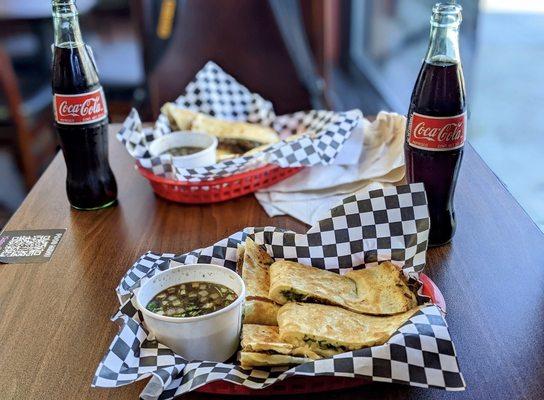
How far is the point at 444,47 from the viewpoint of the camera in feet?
3.59

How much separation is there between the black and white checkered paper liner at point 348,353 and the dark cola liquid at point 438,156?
0.52 feet

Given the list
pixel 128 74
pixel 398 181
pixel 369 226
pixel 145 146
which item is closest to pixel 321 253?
pixel 369 226

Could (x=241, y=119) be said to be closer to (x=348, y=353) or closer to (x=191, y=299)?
(x=191, y=299)

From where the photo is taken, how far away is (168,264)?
1.06 m

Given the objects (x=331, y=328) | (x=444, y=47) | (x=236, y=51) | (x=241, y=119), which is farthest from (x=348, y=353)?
(x=236, y=51)

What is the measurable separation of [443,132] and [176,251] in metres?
0.53

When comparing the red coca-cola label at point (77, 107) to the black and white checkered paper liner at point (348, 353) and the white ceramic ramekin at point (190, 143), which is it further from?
the black and white checkered paper liner at point (348, 353)

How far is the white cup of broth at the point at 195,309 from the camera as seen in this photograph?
86cm

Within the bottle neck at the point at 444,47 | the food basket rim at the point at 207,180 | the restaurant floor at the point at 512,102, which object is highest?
the bottle neck at the point at 444,47

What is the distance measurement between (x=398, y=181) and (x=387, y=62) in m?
3.28

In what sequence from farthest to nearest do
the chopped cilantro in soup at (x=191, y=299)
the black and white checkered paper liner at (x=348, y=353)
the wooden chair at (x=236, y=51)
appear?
the wooden chair at (x=236, y=51) → the chopped cilantro in soup at (x=191, y=299) → the black and white checkered paper liner at (x=348, y=353)

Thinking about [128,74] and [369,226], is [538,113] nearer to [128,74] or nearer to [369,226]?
[128,74]

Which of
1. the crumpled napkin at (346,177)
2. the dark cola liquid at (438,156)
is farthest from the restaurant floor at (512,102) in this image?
the dark cola liquid at (438,156)

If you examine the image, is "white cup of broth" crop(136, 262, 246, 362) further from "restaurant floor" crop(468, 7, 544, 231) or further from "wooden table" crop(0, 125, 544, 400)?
"restaurant floor" crop(468, 7, 544, 231)
